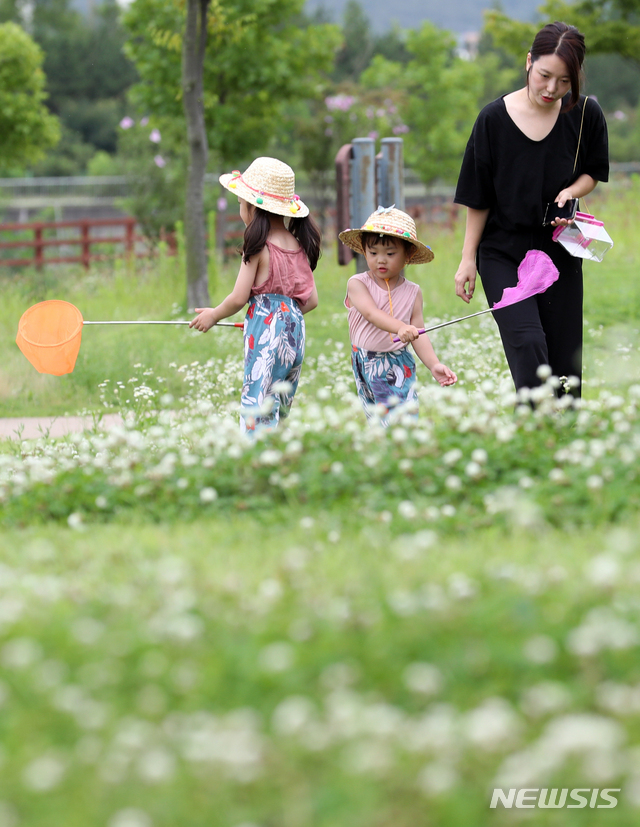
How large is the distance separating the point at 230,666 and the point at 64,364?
10.8ft

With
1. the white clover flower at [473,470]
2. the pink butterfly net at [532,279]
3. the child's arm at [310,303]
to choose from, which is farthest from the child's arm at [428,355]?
the white clover flower at [473,470]

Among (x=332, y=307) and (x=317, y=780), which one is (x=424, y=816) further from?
(x=332, y=307)

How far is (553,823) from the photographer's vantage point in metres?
1.96

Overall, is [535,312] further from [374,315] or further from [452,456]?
[452,456]

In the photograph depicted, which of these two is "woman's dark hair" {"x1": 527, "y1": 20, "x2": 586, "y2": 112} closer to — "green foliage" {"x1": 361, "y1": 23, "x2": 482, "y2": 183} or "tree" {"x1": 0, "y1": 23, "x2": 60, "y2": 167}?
"tree" {"x1": 0, "y1": 23, "x2": 60, "y2": 167}

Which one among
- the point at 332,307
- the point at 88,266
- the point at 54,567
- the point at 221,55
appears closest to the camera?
the point at 54,567

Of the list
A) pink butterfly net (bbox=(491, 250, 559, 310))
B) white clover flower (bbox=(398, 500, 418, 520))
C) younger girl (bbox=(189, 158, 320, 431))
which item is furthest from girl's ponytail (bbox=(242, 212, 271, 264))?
white clover flower (bbox=(398, 500, 418, 520))

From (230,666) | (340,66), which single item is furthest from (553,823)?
(340,66)

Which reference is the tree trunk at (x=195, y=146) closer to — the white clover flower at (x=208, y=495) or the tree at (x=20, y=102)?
the white clover flower at (x=208, y=495)

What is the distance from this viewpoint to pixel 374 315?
16.5 ft

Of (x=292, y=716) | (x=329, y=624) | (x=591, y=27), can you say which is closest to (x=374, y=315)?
(x=329, y=624)

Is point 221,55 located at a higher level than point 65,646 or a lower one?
higher

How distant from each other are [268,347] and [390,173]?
485 centimetres

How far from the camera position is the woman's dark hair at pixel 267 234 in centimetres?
505
